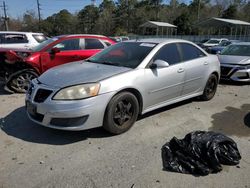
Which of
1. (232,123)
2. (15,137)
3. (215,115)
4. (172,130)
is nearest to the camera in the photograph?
(15,137)

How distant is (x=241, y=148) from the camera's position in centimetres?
390

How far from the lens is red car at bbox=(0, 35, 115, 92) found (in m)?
6.75

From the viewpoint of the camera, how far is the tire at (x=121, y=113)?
4004mm

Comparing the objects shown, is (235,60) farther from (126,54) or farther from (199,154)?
(199,154)

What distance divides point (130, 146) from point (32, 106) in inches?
63.4

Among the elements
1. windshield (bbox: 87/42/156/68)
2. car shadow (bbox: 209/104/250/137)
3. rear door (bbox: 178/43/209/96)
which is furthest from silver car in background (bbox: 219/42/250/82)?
windshield (bbox: 87/42/156/68)

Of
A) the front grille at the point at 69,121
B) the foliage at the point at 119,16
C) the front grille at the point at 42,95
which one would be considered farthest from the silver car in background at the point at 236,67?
the foliage at the point at 119,16

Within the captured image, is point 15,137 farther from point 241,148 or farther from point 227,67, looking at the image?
point 227,67

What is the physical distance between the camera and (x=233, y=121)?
5059 mm

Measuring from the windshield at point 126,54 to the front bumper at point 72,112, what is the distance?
98 centimetres

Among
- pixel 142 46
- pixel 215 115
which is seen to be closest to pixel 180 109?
pixel 215 115

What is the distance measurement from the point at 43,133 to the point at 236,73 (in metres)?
6.49

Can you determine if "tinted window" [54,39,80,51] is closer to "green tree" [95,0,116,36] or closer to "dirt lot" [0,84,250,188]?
"dirt lot" [0,84,250,188]

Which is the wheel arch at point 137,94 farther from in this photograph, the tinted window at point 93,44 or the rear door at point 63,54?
the tinted window at point 93,44
